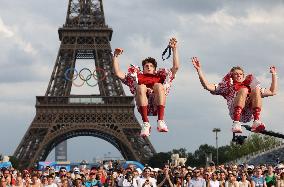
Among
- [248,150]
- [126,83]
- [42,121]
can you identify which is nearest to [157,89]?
[126,83]

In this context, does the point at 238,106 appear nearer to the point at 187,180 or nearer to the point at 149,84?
the point at 149,84

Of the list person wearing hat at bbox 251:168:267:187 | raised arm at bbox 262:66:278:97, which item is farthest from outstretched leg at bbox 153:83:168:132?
person wearing hat at bbox 251:168:267:187

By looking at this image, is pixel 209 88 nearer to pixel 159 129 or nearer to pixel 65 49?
pixel 159 129

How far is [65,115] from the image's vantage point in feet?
240

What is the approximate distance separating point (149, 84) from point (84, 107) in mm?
60920

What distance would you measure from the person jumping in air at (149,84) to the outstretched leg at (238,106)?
4.25 ft

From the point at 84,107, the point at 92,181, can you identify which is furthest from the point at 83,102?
the point at 92,181

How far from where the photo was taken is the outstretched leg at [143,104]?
12.9 metres

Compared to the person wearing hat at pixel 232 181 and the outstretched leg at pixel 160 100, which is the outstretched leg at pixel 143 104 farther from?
the person wearing hat at pixel 232 181

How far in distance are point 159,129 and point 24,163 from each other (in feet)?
201

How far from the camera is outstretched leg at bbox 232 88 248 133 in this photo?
12977 millimetres

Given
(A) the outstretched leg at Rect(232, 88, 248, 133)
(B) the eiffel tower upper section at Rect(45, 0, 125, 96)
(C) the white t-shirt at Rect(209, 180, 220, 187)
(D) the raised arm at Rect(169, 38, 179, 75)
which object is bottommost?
(C) the white t-shirt at Rect(209, 180, 220, 187)

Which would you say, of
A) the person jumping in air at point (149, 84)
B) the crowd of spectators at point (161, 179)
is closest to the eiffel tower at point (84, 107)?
the crowd of spectators at point (161, 179)

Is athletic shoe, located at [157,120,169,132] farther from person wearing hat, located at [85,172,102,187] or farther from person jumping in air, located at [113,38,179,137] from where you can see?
person wearing hat, located at [85,172,102,187]
